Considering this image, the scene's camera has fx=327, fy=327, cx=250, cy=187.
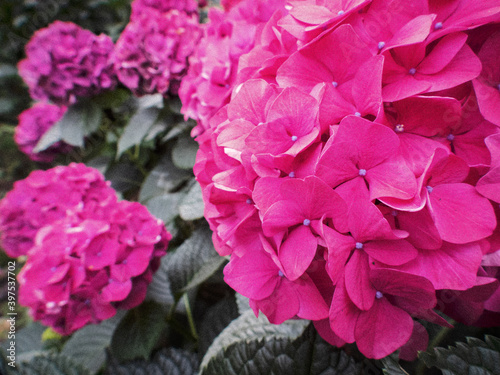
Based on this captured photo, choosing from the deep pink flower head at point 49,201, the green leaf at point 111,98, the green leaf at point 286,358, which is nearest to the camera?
the green leaf at point 286,358

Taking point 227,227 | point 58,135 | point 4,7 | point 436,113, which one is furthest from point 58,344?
point 4,7

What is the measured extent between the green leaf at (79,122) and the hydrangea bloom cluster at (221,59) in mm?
546

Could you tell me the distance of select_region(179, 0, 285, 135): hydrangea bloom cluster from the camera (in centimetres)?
57

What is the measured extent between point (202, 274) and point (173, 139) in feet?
2.19

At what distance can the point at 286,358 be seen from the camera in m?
0.45

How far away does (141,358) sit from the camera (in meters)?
0.74

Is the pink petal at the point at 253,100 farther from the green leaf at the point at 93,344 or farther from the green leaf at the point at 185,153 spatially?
the green leaf at the point at 93,344

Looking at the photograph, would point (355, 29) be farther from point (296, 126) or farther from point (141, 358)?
point (141, 358)

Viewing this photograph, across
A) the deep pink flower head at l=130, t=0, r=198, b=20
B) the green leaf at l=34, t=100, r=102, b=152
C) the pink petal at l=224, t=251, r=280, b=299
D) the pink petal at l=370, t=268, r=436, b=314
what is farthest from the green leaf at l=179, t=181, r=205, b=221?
the deep pink flower head at l=130, t=0, r=198, b=20

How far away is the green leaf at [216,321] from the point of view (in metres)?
0.75

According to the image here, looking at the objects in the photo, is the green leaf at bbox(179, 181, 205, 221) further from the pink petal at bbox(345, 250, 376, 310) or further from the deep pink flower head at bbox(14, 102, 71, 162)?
the deep pink flower head at bbox(14, 102, 71, 162)

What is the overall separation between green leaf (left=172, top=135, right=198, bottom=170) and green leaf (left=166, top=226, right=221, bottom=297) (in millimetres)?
231

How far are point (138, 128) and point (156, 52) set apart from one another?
0.73ft

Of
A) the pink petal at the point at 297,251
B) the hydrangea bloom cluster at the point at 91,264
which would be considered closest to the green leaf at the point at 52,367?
the hydrangea bloom cluster at the point at 91,264
